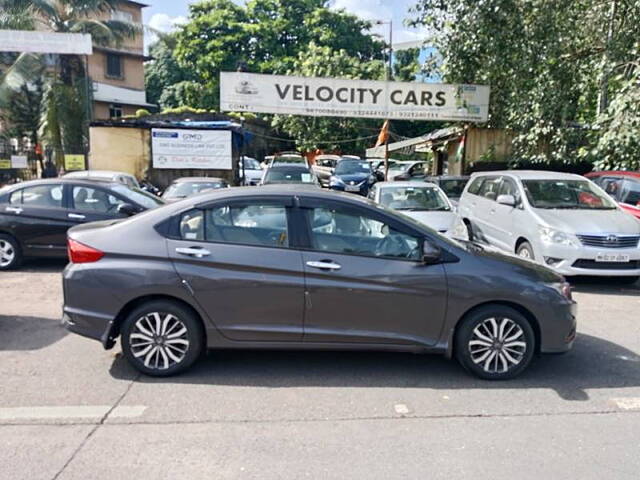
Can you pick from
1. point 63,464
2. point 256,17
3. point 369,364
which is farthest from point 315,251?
point 256,17

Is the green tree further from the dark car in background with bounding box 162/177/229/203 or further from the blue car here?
the dark car in background with bounding box 162/177/229/203

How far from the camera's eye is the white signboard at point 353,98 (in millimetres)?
15430

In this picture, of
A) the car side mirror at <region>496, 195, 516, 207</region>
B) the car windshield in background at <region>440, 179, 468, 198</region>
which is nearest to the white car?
the car side mirror at <region>496, 195, 516, 207</region>

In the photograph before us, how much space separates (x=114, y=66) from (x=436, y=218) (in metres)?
36.6

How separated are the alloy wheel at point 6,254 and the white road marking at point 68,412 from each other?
5409mm

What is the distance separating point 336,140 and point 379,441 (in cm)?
3231

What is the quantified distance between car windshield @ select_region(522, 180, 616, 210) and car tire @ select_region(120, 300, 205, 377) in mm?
6386

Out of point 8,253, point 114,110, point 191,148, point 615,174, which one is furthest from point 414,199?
point 114,110

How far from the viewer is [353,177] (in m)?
22.5

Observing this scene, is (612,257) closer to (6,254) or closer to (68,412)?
(68,412)

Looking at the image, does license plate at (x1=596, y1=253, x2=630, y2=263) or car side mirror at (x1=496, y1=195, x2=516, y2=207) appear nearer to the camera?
license plate at (x1=596, y1=253, x2=630, y2=263)

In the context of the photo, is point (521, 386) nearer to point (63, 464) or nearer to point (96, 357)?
point (63, 464)

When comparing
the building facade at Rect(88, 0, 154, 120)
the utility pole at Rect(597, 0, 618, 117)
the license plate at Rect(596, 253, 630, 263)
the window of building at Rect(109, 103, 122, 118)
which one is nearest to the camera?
the license plate at Rect(596, 253, 630, 263)

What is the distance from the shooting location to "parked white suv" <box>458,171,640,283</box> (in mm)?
7488
